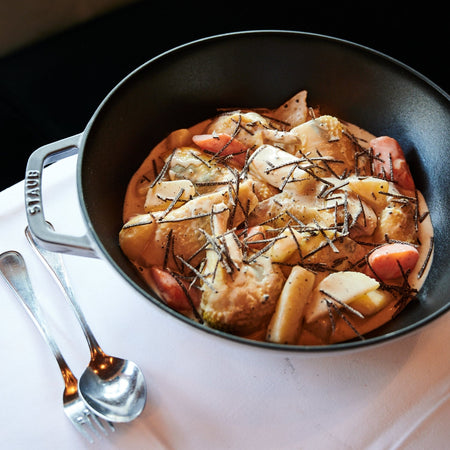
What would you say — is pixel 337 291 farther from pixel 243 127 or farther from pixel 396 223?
pixel 243 127

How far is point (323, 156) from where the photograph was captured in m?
1.81

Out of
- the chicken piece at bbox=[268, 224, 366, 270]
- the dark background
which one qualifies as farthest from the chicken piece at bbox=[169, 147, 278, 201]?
the dark background

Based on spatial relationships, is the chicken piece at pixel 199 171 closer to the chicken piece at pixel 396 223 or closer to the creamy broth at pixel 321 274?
the creamy broth at pixel 321 274

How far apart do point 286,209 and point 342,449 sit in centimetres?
74

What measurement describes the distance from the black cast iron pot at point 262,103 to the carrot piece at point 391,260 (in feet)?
0.33

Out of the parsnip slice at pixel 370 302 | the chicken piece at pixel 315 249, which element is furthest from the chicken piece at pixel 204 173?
the parsnip slice at pixel 370 302

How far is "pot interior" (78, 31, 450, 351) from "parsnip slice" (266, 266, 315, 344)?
34 centimetres

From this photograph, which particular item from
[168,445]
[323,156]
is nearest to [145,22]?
[323,156]

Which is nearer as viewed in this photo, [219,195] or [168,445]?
[168,445]

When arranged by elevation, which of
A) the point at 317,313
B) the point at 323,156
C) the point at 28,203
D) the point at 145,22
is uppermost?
the point at 145,22

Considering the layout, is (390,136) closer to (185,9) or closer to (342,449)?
(342,449)

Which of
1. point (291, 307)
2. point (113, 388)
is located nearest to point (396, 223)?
point (291, 307)

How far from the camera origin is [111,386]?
4.53ft

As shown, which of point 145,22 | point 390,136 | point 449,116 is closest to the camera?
point 449,116
